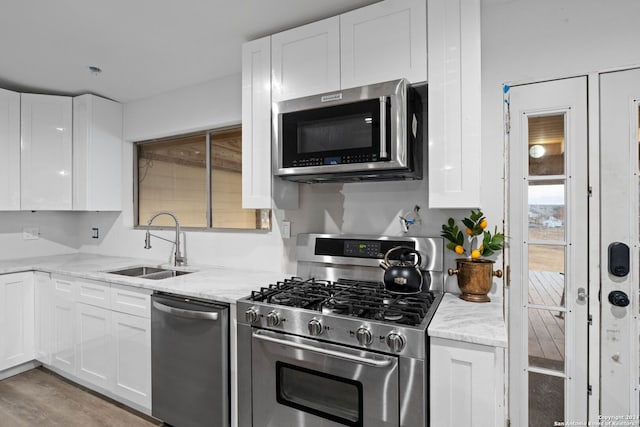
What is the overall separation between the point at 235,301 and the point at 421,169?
4.07 feet

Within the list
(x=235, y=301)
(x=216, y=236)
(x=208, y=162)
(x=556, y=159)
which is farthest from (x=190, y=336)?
(x=556, y=159)

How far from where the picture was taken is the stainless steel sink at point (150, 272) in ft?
8.79

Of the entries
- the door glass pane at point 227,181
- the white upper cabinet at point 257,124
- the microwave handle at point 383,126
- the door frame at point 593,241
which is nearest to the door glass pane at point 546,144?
the door frame at point 593,241

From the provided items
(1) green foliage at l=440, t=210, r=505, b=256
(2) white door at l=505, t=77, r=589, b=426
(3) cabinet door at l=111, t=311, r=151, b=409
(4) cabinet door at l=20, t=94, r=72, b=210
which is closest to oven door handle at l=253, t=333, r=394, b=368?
(1) green foliage at l=440, t=210, r=505, b=256

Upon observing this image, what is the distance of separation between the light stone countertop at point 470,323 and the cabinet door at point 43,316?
298 centimetres

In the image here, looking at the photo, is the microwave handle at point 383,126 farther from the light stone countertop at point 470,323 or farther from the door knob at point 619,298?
the door knob at point 619,298

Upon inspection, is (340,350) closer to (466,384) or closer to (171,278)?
(466,384)

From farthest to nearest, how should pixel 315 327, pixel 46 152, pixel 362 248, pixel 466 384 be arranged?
pixel 46 152, pixel 362 248, pixel 315 327, pixel 466 384

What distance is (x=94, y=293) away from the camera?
2463mm

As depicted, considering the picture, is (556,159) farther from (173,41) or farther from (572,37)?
(173,41)

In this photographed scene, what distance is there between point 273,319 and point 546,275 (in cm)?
139

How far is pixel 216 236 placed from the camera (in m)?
2.83

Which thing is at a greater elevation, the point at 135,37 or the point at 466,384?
the point at 135,37

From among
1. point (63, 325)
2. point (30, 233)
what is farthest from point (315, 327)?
point (30, 233)
